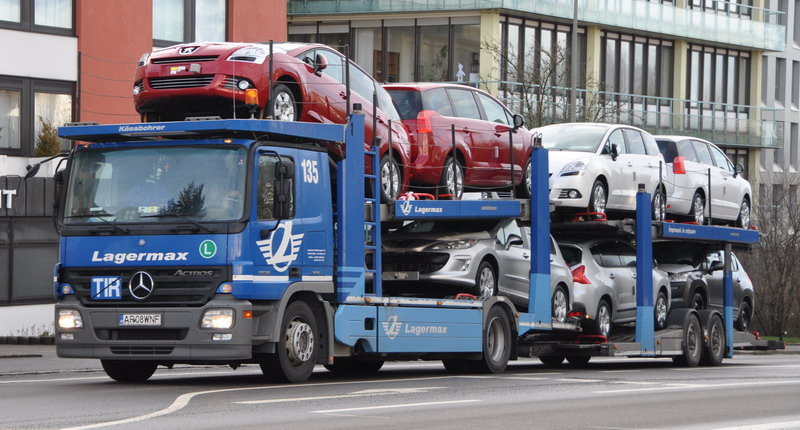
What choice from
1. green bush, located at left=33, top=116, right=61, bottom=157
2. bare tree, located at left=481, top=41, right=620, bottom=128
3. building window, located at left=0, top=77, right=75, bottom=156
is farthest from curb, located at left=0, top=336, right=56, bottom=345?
bare tree, located at left=481, top=41, right=620, bottom=128

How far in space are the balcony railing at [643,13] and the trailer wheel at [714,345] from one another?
25573mm

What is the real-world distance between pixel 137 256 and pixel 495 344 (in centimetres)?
611

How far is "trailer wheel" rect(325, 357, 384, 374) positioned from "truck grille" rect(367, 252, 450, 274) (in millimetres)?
1866

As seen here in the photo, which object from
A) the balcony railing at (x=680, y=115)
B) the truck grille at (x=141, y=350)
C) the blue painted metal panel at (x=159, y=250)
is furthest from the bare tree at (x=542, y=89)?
the truck grille at (x=141, y=350)

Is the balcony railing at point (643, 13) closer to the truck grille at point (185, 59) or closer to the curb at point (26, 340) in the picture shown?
the curb at point (26, 340)

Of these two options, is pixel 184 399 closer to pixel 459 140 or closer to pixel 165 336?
pixel 165 336

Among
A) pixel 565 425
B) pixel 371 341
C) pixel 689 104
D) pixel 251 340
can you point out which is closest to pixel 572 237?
pixel 371 341

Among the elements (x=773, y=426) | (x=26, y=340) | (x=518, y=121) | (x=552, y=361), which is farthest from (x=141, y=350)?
(x=26, y=340)

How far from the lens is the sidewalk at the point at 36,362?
20484mm

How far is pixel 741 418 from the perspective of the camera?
13047 millimetres

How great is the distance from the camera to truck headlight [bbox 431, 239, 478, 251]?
1833 centimetres

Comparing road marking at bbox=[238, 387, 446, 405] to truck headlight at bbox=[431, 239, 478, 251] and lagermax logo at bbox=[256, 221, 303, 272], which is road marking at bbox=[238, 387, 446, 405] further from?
truck headlight at bbox=[431, 239, 478, 251]

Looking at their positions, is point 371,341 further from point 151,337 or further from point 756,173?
point 756,173

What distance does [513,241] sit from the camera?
19.5 meters
